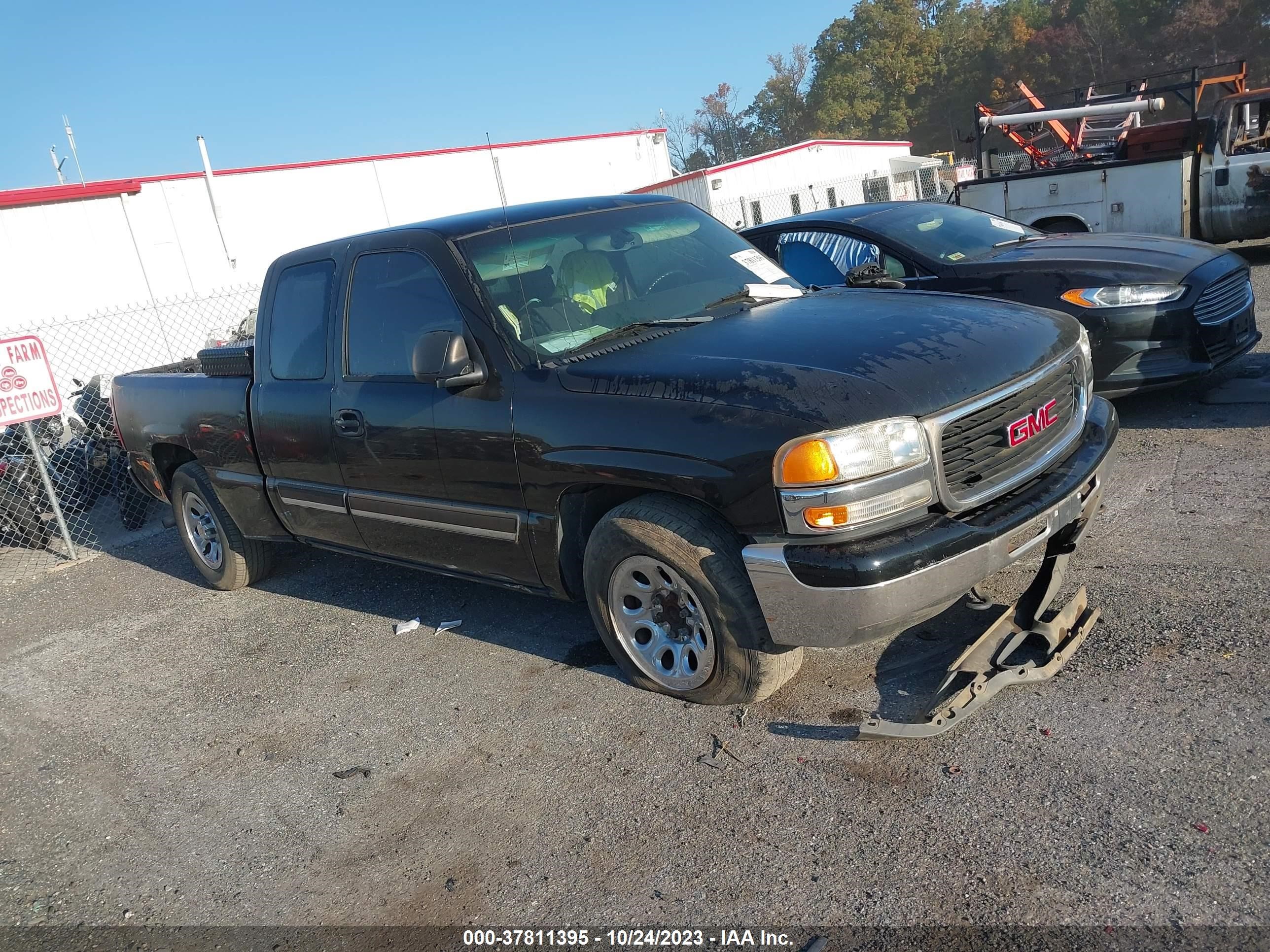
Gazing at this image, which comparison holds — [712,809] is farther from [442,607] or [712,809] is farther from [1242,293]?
[1242,293]

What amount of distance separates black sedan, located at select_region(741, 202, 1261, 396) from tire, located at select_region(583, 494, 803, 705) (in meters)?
2.46

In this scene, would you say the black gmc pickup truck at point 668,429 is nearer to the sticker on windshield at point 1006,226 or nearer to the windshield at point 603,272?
the windshield at point 603,272

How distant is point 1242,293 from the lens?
6340mm

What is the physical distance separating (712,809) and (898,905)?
737 mm

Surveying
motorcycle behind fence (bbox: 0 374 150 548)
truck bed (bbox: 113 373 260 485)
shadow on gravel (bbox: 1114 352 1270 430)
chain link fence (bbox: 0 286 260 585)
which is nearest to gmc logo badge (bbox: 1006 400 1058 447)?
shadow on gravel (bbox: 1114 352 1270 430)

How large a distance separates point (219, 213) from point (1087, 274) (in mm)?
24496

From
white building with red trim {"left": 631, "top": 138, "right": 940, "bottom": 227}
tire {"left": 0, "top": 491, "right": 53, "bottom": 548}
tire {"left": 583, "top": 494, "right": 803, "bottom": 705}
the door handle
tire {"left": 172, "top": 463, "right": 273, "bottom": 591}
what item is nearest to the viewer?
tire {"left": 583, "top": 494, "right": 803, "bottom": 705}

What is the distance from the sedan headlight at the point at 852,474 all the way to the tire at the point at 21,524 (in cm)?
797

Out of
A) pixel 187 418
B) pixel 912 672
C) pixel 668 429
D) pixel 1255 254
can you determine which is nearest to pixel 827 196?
pixel 1255 254

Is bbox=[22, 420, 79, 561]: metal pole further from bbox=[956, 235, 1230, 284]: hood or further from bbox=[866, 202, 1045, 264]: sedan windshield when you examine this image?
bbox=[956, 235, 1230, 284]: hood

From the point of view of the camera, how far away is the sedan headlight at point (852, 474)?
302cm

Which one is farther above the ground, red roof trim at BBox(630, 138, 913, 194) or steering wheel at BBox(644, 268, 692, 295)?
red roof trim at BBox(630, 138, 913, 194)

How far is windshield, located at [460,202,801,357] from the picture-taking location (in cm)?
405

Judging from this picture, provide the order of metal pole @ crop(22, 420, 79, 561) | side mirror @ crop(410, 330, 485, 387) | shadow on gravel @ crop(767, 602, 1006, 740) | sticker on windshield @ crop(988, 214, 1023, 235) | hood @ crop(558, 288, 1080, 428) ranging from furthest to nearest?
metal pole @ crop(22, 420, 79, 561) < sticker on windshield @ crop(988, 214, 1023, 235) < side mirror @ crop(410, 330, 485, 387) < shadow on gravel @ crop(767, 602, 1006, 740) < hood @ crop(558, 288, 1080, 428)
